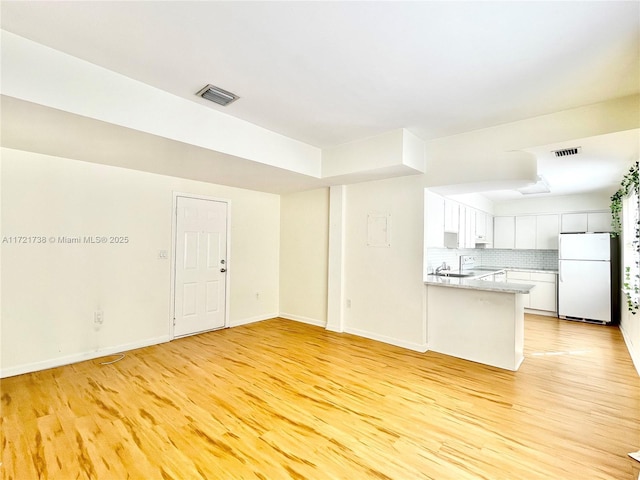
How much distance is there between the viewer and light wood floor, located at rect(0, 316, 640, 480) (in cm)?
197

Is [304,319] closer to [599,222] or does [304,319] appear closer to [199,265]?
→ [199,265]

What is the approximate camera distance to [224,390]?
9.80ft

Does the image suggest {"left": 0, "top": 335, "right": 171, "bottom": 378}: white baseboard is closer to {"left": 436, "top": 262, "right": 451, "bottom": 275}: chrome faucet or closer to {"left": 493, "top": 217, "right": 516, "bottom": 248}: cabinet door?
{"left": 436, "top": 262, "right": 451, "bottom": 275}: chrome faucet

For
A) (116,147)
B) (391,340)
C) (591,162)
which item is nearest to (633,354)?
(591,162)

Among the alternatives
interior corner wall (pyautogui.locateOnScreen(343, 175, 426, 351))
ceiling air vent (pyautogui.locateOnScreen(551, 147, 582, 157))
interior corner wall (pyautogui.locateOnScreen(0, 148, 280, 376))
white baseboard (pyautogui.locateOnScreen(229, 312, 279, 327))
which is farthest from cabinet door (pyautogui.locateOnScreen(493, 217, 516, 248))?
interior corner wall (pyautogui.locateOnScreen(0, 148, 280, 376))

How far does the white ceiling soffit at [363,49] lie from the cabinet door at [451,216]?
1.92 m

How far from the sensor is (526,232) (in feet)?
22.7

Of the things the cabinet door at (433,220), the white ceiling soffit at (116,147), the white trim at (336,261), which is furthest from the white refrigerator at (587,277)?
the white ceiling soffit at (116,147)

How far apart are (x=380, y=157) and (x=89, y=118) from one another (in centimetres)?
301

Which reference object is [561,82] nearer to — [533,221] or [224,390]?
[224,390]

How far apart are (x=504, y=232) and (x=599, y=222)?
5.42ft

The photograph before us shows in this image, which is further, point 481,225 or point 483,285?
point 481,225

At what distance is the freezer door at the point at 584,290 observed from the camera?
5520 millimetres

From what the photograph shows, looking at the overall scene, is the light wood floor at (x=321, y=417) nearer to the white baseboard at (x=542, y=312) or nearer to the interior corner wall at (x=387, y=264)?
the interior corner wall at (x=387, y=264)
